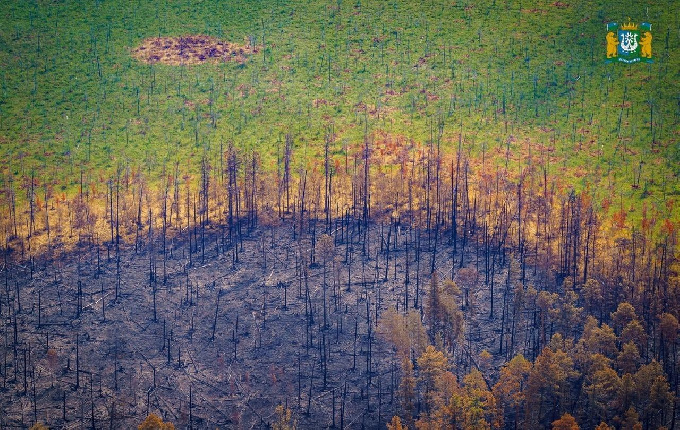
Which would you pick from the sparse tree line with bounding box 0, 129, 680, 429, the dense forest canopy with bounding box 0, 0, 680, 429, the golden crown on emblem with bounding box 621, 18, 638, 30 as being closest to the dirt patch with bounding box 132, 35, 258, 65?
the dense forest canopy with bounding box 0, 0, 680, 429

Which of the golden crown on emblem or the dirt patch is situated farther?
the golden crown on emblem

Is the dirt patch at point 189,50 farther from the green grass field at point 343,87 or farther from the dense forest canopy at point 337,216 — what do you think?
the green grass field at point 343,87

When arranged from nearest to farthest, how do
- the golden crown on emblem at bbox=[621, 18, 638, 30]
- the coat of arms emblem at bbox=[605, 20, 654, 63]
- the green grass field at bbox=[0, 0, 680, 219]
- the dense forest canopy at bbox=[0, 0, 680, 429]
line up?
the dense forest canopy at bbox=[0, 0, 680, 429], the green grass field at bbox=[0, 0, 680, 219], the coat of arms emblem at bbox=[605, 20, 654, 63], the golden crown on emblem at bbox=[621, 18, 638, 30]

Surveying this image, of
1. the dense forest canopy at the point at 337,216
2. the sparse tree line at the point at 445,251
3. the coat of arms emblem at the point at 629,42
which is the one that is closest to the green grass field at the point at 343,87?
the dense forest canopy at the point at 337,216

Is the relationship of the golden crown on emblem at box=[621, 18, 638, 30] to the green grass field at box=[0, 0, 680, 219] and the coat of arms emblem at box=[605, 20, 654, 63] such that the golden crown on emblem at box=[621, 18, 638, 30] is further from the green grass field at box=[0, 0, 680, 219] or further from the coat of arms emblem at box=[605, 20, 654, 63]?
the green grass field at box=[0, 0, 680, 219]

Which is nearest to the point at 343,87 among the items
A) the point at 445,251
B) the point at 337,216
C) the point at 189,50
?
the point at 189,50

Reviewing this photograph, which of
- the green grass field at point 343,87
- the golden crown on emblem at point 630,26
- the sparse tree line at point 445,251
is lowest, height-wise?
the sparse tree line at point 445,251
